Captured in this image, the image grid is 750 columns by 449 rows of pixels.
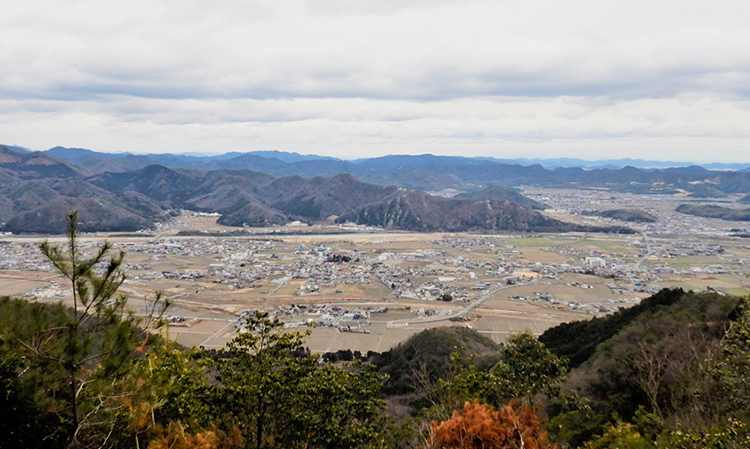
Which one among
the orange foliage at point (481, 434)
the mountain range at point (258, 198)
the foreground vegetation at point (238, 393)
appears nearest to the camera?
the foreground vegetation at point (238, 393)

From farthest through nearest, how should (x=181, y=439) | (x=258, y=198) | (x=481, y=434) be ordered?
(x=258, y=198), (x=181, y=439), (x=481, y=434)

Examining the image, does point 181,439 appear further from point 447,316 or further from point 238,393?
point 447,316

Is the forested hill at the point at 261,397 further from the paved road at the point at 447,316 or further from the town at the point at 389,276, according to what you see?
the paved road at the point at 447,316

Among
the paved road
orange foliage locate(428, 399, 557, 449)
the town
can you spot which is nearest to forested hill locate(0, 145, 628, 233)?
the town

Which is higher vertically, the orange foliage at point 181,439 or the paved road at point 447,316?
the orange foliage at point 181,439

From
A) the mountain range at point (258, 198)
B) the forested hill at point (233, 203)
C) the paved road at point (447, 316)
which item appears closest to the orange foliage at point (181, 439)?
the paved road at point (447, 316)

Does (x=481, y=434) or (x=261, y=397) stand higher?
(x=261, y=397)

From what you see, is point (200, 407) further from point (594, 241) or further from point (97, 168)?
point (97, 168)

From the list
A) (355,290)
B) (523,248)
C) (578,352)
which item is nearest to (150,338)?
(578,352)

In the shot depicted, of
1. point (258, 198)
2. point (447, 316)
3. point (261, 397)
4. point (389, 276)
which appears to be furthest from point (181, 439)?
point (258, 198)

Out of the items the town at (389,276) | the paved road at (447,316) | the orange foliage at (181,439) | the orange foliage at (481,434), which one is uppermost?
the orange foliage at (481,434)

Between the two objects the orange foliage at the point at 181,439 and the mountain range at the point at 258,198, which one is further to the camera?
the mountain range at the point at 258,198
